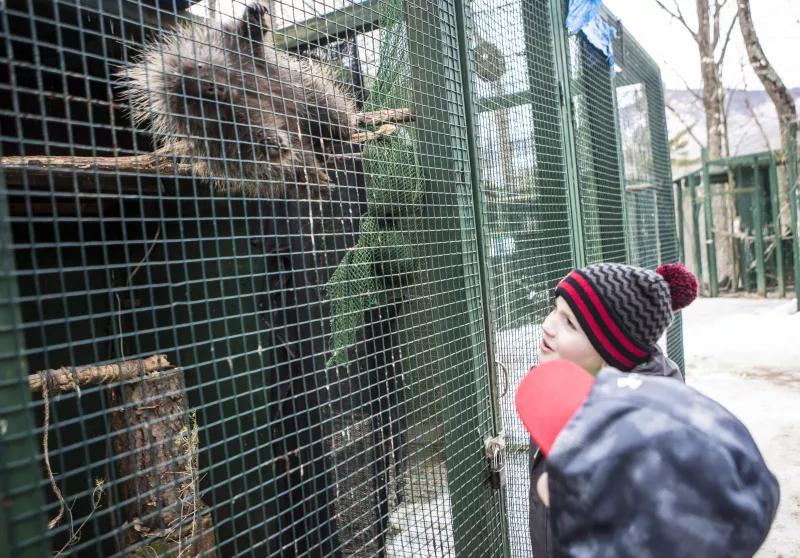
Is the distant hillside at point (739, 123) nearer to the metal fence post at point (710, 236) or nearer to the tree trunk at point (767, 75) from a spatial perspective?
the metal fence post at point (710, 236)

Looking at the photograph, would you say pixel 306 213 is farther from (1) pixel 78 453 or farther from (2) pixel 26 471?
(1) pixel 78 453

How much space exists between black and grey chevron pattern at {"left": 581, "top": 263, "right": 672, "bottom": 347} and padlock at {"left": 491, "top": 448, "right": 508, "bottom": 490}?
0.86 metres

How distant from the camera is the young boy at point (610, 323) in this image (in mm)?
1397

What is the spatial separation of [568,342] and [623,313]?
158mm

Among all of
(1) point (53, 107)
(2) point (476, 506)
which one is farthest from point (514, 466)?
(1) point (53, 107)

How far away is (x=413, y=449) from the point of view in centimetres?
201

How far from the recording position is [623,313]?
1.40 m

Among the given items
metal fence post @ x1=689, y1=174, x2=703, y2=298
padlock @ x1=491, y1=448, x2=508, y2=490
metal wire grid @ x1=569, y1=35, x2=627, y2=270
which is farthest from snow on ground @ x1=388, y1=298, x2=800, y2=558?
metal wire grid @ x1=569, y1=35, x2=627, y2=270

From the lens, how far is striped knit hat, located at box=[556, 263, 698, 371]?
1.40m

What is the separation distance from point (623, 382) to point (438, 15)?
1.62 m

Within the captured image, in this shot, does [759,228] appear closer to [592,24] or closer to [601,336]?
[592,24]

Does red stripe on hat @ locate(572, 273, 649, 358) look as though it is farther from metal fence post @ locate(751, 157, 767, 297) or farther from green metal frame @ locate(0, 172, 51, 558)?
metal fence post @ locate(751, 157, 767, 297)

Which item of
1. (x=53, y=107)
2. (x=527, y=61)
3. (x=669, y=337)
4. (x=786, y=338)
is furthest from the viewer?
(x=786, y=338)

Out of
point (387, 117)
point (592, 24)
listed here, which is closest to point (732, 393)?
point (592, 24)
